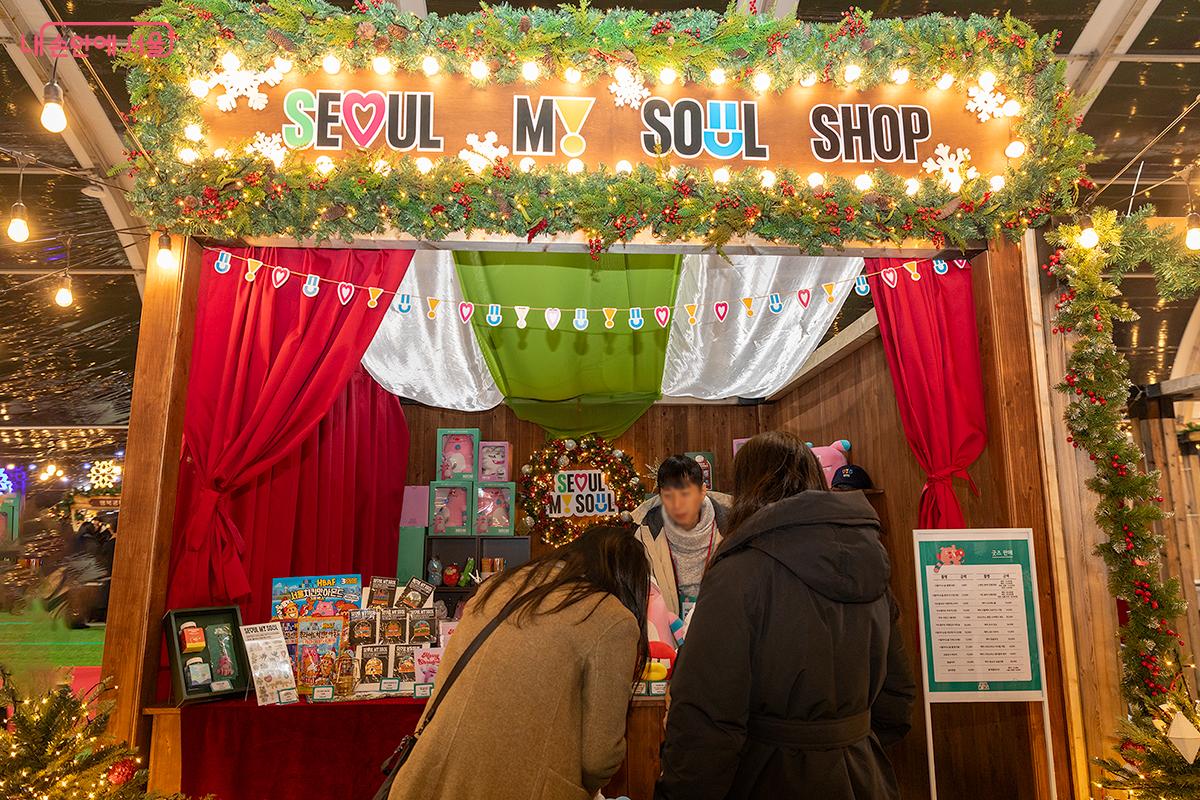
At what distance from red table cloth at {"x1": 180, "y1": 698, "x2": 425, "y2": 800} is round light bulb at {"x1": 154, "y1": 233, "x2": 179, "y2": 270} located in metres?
1.88

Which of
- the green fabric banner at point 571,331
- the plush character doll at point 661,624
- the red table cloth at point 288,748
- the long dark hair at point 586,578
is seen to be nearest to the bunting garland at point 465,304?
the green fabric banner at point 571,331

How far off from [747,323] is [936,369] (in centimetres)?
141

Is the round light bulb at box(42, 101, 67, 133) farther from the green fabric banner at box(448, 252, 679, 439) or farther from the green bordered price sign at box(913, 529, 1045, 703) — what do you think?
the green bordered price sign at box(913, 529, 1045, 703)

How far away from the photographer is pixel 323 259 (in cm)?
375

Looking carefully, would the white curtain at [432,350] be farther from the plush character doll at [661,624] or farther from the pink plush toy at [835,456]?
the pink plush toy at [835,456]

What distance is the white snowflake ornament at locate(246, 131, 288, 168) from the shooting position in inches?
134

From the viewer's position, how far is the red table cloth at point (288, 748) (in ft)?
9.93

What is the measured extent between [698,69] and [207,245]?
243cm

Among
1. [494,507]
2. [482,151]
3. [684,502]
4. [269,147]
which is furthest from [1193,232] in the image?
[494,507]

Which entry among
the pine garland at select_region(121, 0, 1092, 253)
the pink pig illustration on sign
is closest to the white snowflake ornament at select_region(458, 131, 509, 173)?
the pine garland at select_region(121, 0, 1092, 253)

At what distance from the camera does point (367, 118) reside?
11.6ft

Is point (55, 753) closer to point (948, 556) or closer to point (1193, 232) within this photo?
point (948, 556)

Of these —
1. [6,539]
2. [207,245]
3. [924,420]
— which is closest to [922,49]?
[924,420]

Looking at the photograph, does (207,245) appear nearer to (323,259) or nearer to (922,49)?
(323,259)
